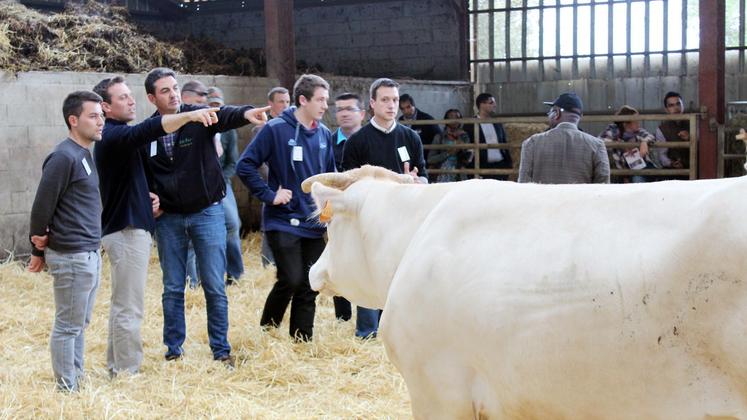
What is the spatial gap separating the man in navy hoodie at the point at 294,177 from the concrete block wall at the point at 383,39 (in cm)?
1046

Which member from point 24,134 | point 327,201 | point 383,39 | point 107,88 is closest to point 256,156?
point 107,88

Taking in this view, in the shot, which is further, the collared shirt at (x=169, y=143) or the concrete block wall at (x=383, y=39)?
the concrete block wall at (x=383, y=39)

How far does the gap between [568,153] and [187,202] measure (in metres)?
2.47

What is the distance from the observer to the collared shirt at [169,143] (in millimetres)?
5488

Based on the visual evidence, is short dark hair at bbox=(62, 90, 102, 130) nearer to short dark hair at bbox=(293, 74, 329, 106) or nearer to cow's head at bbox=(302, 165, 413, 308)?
short dark hair at bbox=(293, 74, 329, 106)

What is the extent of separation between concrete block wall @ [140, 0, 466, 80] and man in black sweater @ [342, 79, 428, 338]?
1031 centimetres

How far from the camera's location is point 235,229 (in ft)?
27.2

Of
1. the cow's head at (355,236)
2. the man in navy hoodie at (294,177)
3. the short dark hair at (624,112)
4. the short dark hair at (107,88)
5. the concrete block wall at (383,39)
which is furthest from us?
the concrete block wall at (383,39)

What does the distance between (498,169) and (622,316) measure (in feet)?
28.8

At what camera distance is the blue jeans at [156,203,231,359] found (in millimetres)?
5527

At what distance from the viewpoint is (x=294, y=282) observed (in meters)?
5.93

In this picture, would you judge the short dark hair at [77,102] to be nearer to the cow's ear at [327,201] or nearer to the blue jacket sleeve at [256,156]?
the blue jacket sleeve at [256,156]

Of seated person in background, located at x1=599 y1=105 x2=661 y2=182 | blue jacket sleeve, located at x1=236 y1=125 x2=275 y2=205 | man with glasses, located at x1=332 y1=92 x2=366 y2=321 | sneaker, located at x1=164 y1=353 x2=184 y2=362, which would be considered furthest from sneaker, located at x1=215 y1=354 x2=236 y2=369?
seated person in background, located at x1=599 y1=105 x2=661 y2=182

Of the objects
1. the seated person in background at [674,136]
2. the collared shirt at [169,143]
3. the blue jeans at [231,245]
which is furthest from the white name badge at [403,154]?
the seated person in background at [674,136]
